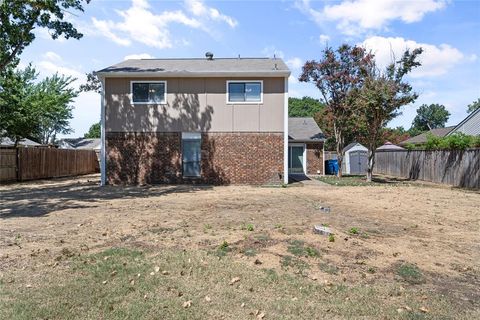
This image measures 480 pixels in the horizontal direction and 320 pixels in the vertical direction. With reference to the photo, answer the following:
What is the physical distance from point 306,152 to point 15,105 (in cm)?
1896

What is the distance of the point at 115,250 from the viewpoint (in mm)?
5977

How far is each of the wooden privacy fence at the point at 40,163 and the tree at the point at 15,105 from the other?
3.63m

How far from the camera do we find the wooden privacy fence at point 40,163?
20734mm

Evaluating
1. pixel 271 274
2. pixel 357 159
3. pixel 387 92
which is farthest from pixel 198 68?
pixel 357 159

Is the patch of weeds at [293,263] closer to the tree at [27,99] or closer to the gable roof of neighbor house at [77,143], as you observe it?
the tree at [27,99]

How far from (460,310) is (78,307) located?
3.78 metres

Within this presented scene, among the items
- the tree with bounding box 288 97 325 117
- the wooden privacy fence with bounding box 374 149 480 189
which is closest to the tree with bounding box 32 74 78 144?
the wooden privacy fence with bounding box 374 149 480 189

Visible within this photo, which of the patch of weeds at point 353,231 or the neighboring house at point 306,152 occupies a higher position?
the neighboring house at point 306,152

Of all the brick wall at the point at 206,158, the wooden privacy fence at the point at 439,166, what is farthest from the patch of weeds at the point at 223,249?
the wooden privacy fence at the point at 439,166

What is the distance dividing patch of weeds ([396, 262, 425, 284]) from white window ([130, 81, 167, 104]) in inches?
571

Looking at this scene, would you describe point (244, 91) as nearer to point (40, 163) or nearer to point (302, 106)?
point (40, 163)

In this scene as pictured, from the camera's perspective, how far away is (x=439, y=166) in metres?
21.1

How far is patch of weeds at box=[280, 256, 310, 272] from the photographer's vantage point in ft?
17.1

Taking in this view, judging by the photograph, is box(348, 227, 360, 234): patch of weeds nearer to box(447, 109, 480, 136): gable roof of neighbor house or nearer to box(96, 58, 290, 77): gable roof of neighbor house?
box(96, 58, 290, 77): gable roof of neighbor house
